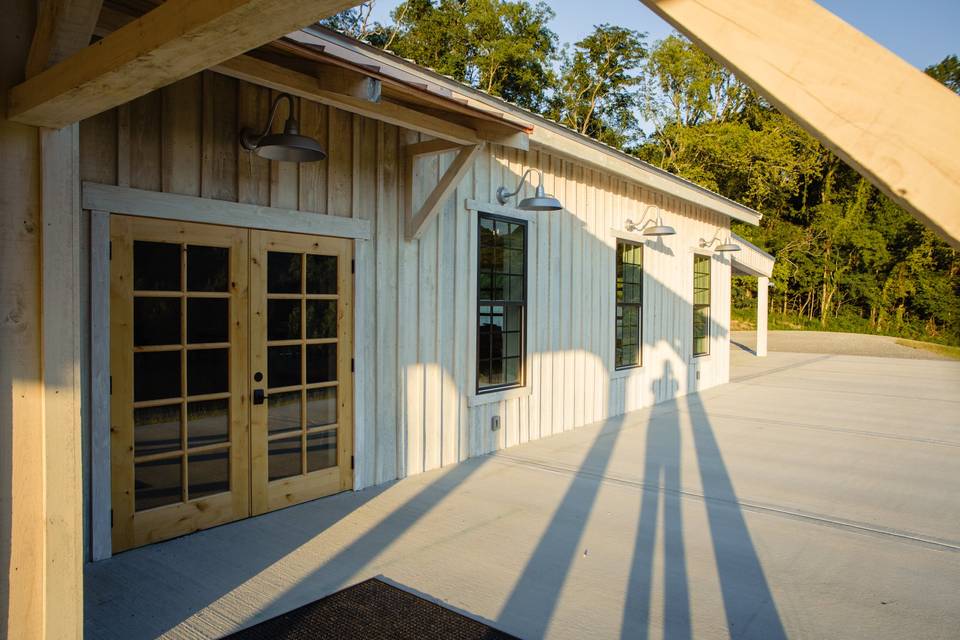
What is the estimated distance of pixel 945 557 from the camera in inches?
153

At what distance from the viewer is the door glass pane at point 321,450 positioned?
183 inches

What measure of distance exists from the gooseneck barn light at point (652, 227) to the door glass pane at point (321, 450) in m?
5.24

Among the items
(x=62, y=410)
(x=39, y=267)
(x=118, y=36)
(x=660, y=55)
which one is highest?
(x=660, y=55)

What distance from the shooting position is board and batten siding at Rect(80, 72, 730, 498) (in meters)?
3.86

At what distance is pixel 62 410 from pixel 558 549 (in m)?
2.68

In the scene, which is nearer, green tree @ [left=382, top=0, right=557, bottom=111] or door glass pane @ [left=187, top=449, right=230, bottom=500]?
door glass pane @ [left=187, top=449, right=230, bottom=500]

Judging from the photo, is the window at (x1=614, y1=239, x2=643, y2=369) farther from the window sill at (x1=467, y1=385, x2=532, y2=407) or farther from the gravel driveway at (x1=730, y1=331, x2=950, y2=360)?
the gravel driveway at (x1=730, y1=331, x2=950, y2=360)

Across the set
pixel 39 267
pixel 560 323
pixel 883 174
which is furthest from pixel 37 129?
pixel 560 323

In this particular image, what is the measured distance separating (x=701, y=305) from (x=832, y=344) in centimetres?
1121

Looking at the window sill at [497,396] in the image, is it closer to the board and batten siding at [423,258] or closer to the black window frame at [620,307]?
the board and batten siding at [423,258]

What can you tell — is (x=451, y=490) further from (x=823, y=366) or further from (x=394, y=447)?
(x=823, y=366)

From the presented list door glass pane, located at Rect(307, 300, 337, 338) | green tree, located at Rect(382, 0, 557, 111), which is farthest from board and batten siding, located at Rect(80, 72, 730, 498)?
green tree, located at Rect(382, 0, 557, 111)

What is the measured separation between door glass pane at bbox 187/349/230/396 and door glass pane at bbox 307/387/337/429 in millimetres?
653

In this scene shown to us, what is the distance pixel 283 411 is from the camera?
4.44m
